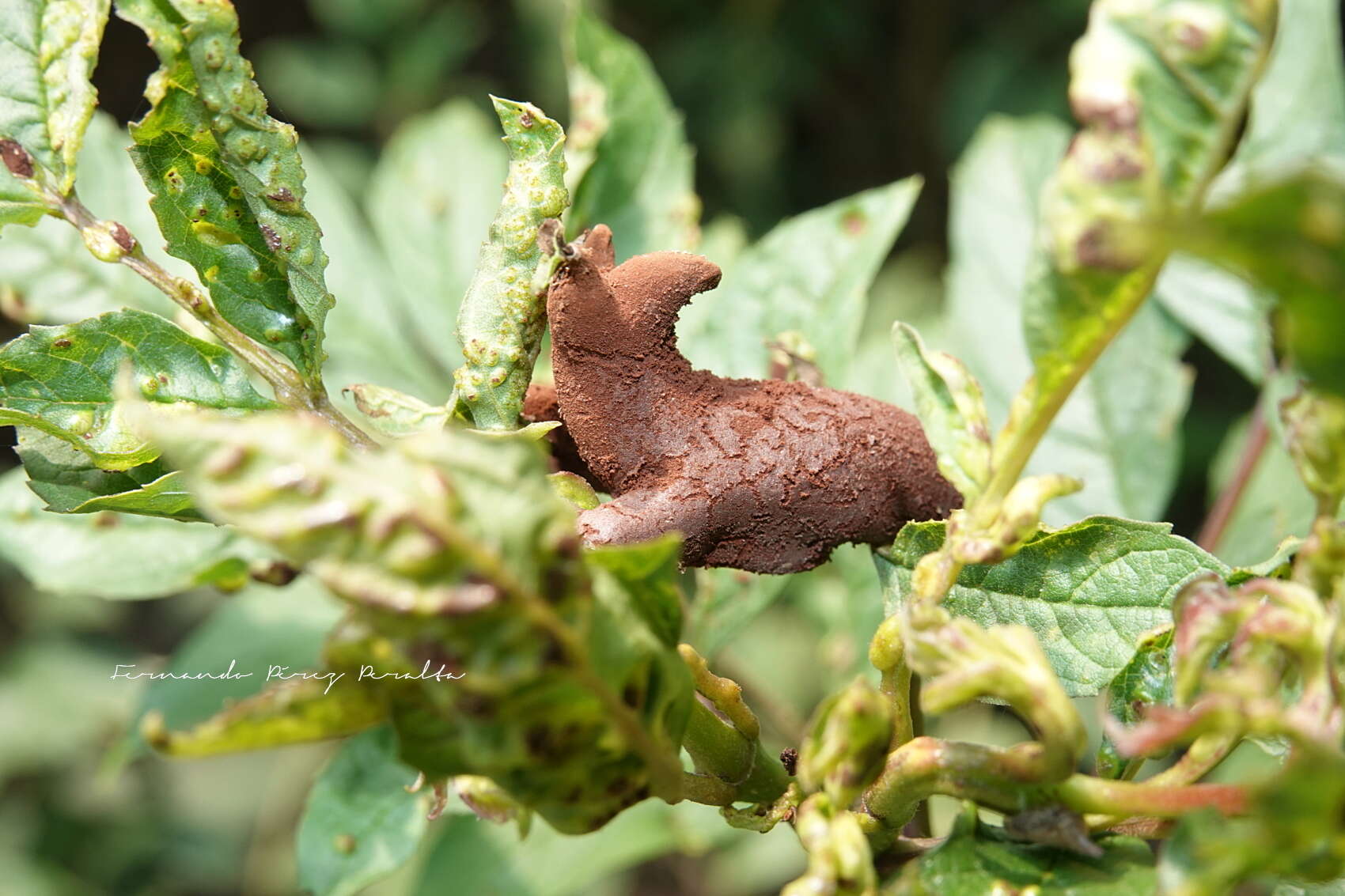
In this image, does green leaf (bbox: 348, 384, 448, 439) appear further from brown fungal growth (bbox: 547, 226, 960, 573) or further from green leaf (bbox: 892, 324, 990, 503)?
green leaf (bbox: 892, 324, 990, 503)

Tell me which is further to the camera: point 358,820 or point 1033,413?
point 358,820

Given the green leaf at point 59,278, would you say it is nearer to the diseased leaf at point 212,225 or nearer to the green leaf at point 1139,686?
the diseased leaf at point 212,225

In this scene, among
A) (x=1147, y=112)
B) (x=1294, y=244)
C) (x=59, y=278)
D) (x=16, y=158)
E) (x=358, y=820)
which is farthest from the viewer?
(x=59, y=278)

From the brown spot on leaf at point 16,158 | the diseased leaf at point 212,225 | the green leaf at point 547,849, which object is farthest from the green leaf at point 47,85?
the green leaf at point 547,849

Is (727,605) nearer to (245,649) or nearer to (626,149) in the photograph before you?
(626,149)

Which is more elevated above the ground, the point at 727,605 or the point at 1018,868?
the point at 1018,868

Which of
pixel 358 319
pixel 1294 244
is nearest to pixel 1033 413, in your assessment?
pixel 1294 244

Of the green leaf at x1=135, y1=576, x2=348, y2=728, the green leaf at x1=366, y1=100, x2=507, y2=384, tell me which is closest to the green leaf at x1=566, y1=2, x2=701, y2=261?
the green leaf at x1=366, y1=100, x2=507, y2=384
